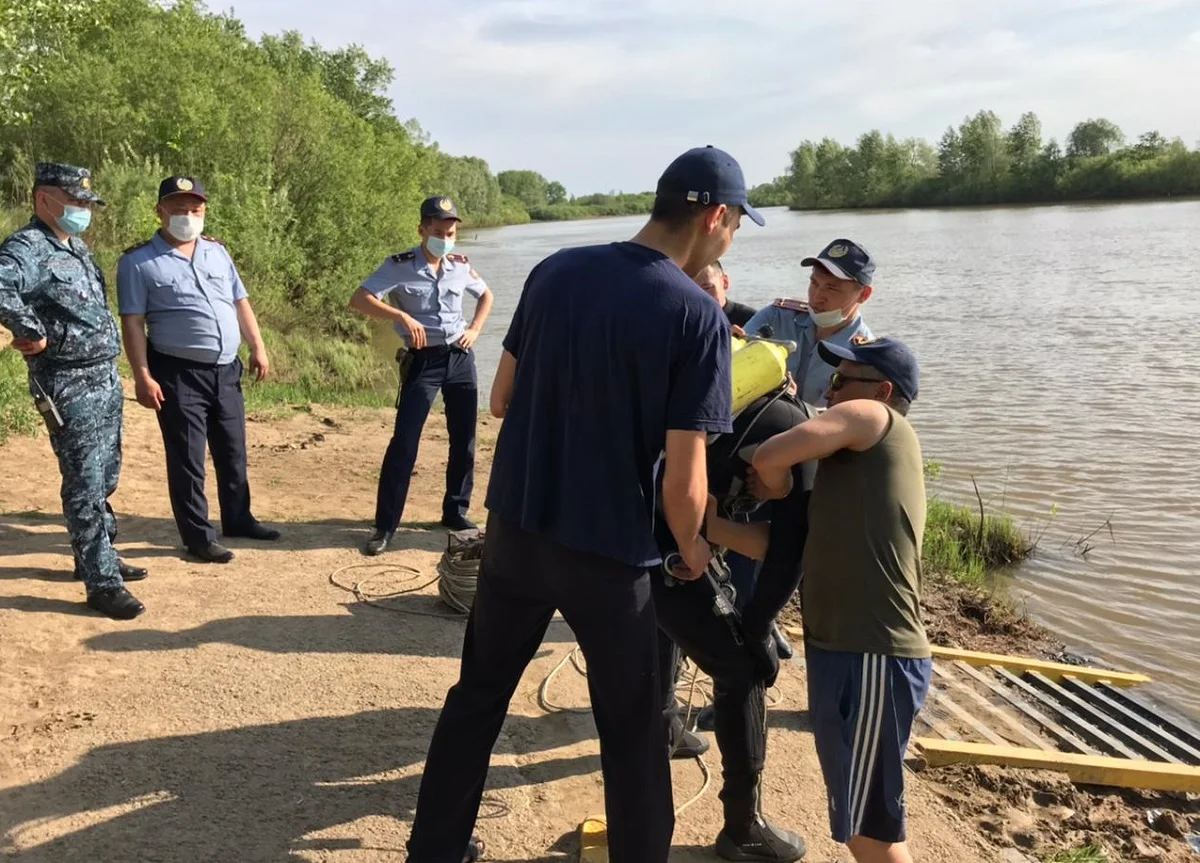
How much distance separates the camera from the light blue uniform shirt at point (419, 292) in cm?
589

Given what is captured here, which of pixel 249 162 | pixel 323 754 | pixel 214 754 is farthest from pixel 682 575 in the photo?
pixel 249 162

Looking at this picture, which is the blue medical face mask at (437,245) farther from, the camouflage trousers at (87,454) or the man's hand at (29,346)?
the man's hand at (29,346)

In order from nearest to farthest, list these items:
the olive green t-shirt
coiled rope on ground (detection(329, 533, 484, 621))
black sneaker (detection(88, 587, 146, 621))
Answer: the olive green t-shirt
black sneaker (detection(88, 587, 146, 621))
coiled rope on ground (detection(329, 533, 484, 621))

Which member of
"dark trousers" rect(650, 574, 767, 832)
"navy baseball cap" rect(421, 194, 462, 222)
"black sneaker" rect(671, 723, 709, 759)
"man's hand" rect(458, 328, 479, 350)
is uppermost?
"navy baseball cap" rect(421, 194, 462, 222)

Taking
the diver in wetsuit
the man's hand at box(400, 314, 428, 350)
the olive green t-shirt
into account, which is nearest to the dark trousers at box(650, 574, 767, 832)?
the diver in wetsuit

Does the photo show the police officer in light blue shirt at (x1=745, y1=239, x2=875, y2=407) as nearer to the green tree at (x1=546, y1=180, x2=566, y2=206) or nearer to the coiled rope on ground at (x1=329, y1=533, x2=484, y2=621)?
the coiled rope on ground at (x1=329, y1=533, x2=484, y2=621)

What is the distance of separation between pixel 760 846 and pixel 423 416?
3.48m

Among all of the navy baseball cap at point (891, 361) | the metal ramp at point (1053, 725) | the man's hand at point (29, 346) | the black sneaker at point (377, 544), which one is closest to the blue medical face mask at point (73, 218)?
the man's hand at point (29, 346)

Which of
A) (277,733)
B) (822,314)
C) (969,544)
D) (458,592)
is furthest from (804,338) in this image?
(969,544)

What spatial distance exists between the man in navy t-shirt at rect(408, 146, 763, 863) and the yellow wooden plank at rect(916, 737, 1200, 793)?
1.82 meters

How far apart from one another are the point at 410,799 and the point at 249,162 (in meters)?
17.9

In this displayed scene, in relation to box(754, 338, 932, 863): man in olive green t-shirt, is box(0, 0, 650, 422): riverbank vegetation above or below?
above

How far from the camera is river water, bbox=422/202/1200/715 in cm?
697

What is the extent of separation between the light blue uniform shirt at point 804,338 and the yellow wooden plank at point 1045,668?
171 centimetres
